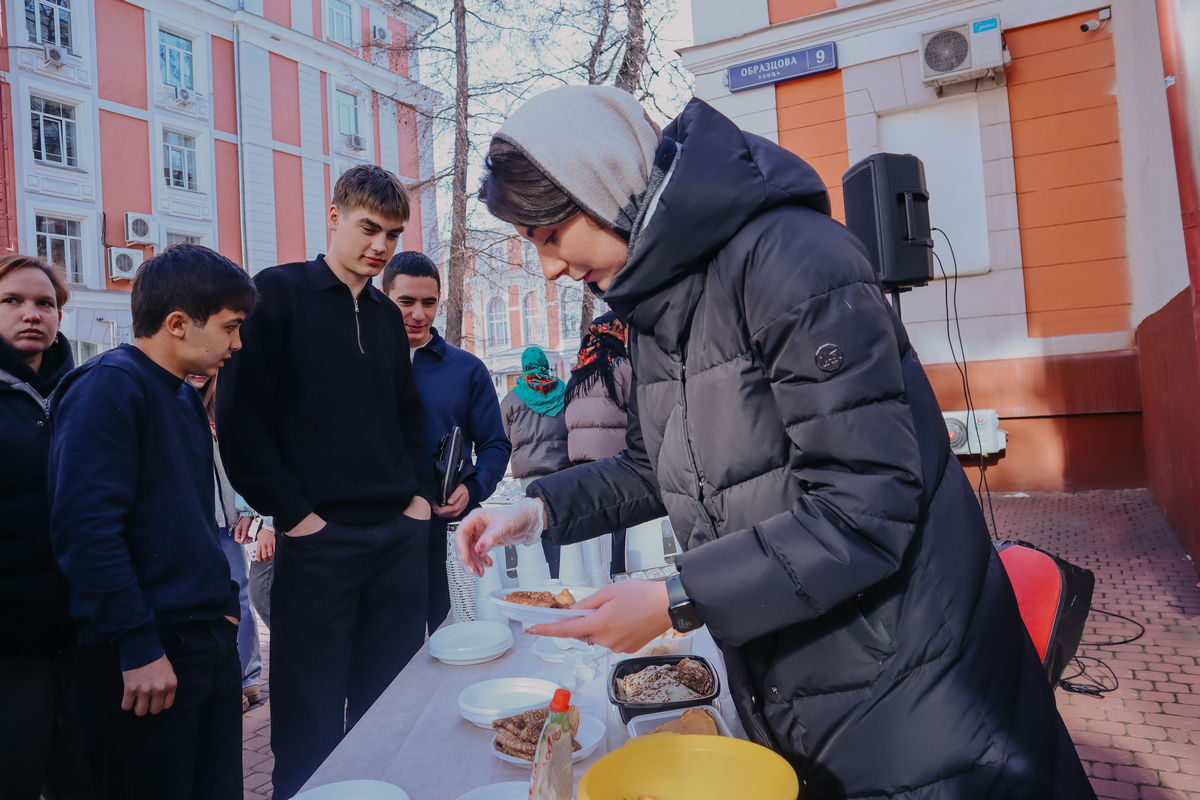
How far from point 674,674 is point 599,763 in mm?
657

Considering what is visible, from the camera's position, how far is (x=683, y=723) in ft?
4.56

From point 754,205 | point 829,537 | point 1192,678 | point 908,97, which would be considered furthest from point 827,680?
point 908,97

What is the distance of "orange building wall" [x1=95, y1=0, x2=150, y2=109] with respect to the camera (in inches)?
711

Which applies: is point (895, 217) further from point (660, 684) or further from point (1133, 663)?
point (660, 684)

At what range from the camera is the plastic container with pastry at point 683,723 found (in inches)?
54.3

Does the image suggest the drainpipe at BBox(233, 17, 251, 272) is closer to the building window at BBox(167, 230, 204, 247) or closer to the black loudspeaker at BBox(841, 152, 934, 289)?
the building window at BBox(167, 230, 204, 247)

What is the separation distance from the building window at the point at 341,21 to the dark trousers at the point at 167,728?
25.1 m

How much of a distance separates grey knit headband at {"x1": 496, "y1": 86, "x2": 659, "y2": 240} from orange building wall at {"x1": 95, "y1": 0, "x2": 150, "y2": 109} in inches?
833

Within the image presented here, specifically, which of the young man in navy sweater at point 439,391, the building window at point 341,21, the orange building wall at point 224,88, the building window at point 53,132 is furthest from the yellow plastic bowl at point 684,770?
the building window at point 341,21

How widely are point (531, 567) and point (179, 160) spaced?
21.3 metres

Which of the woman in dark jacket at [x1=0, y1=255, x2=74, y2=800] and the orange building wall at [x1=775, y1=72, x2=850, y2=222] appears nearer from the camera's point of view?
the woman in dark jacket at [x1=0, y1=255, x2=74, y2=800]

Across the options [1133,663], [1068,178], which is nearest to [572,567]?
[1133,663]

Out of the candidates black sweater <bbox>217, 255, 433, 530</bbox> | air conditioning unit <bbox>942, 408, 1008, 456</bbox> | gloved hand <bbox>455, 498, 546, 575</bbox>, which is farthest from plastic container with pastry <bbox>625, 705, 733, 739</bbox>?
air conditioning unit <bbox>942, 408, 1008, 456</bbox>

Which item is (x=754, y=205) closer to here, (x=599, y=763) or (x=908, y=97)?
(x=599, y=763)
